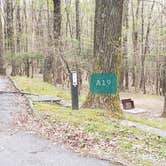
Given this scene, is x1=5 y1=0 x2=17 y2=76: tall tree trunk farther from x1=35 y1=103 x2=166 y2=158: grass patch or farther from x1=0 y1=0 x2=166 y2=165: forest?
x1=35 y1=103 x2=166 y2=158: grass patch

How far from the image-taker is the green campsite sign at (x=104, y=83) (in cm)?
1030

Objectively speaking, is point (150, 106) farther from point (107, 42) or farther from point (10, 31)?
point (107, 42)

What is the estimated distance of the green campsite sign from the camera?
10305mm

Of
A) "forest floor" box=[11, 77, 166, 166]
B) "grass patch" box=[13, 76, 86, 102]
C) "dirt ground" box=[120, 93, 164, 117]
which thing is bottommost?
"dirt ground" box=[120, 93, 164, 117]

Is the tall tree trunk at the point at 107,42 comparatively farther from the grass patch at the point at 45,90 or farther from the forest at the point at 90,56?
the grass patch at the point at 45,90

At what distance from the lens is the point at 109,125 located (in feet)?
26.9

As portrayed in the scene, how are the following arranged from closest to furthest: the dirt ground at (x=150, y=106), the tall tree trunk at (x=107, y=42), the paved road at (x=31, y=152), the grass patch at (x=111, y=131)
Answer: the paved road at (x=31, y=152) → the grass patch at (x=111, y=131) → the tall tree trunk at (x=107, y=42) → the dirt ground at (x=150, y=106)

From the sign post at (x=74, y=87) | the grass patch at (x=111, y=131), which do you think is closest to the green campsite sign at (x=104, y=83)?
the sign post at (x=74, y=87)

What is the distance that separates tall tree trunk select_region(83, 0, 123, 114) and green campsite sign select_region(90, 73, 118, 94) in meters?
0.13

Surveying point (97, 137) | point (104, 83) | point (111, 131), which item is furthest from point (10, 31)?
point (97, 137)

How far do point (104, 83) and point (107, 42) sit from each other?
1.10m

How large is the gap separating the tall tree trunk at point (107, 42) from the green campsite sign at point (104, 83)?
13cm

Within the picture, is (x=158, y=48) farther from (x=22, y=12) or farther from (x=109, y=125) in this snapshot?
(x=109, y=125)

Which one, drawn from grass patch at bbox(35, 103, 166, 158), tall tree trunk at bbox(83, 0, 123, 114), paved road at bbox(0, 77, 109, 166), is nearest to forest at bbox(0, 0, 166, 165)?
tall tree trunk at bbox(83, 0, 123, 114)
